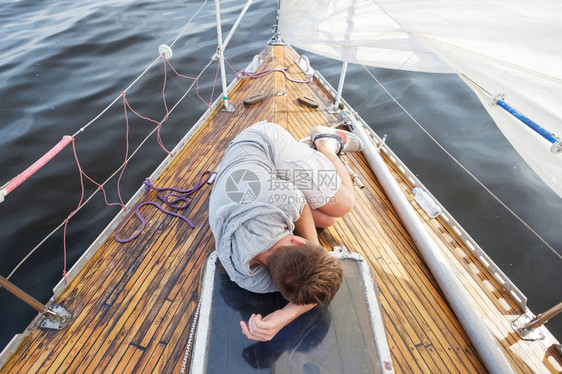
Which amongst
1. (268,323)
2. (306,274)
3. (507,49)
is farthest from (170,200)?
(507,49)

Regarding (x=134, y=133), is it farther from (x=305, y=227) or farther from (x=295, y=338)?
(x=295, y=338)

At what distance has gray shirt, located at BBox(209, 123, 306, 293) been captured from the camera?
1.36 metres

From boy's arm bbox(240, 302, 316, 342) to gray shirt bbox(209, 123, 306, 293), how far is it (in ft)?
0.70

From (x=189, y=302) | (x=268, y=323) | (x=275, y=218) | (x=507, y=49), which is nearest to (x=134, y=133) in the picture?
(x=189, y=302)

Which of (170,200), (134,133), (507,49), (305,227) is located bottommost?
(507,49)

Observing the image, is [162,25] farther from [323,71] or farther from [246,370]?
[246,370]

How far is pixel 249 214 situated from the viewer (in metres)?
1.36

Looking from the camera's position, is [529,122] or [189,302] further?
[189,302]

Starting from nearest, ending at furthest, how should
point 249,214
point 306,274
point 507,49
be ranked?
point 507,49, point 306,274, point 249,214

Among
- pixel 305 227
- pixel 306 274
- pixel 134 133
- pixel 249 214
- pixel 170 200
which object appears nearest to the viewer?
pixel 306 274

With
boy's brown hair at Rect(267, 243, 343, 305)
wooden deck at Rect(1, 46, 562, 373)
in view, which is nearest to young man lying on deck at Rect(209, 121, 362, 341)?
boy's brown hair at Rect(267, 243, 343, 305)

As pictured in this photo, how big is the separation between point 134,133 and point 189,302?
364 centimetres

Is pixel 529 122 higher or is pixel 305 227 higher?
pixel 305 227

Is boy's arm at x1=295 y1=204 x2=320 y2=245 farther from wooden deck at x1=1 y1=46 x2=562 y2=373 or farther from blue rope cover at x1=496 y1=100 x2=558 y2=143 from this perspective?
blue rope cover at x1=496 y1=100 x2=558 y2=143
